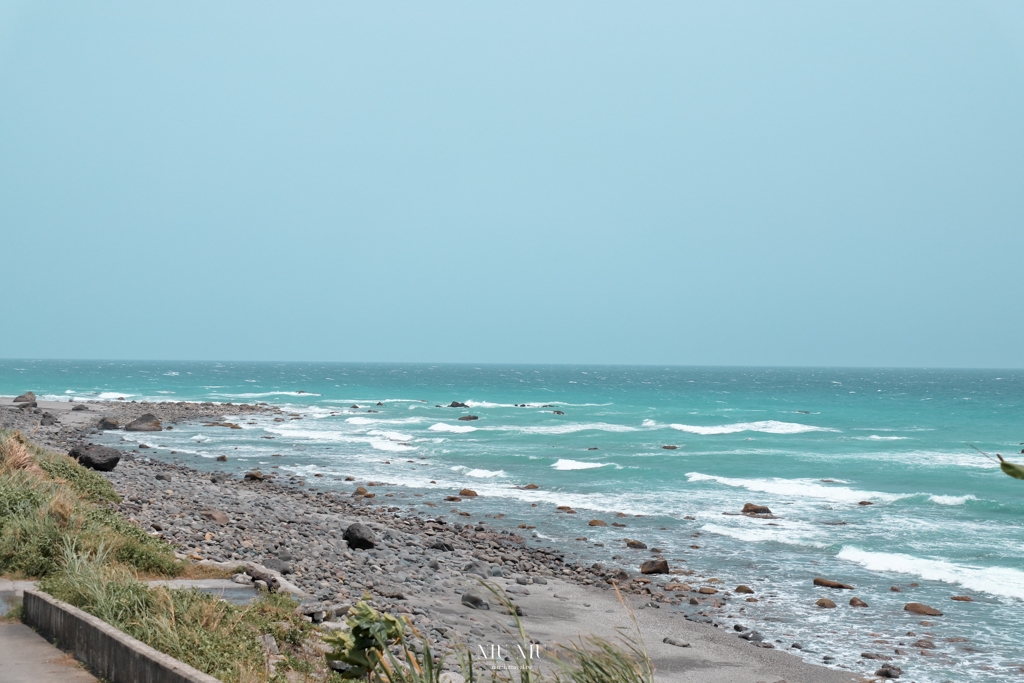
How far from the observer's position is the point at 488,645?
11883mm

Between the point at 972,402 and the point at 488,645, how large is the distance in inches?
3453

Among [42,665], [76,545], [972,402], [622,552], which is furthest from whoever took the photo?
[972,402]

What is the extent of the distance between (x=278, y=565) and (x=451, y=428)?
133 ft

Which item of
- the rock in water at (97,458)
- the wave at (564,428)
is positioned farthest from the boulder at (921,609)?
the wave at (564,428)

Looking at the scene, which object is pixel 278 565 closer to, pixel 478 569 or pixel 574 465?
pixel 478 569

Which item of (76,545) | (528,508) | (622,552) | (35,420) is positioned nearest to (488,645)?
(76,545)

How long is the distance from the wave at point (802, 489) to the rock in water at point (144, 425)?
2980 cm

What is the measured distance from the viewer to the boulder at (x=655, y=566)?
702 inches

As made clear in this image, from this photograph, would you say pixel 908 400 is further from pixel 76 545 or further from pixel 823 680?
pixel 76 545

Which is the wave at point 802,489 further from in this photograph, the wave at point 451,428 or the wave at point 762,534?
the wave at point 451,428

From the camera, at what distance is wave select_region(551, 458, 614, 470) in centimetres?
3509

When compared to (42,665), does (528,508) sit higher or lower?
lower

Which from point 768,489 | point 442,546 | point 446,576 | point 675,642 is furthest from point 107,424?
point 675,642

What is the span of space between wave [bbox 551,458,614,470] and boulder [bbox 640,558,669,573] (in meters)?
17.0
